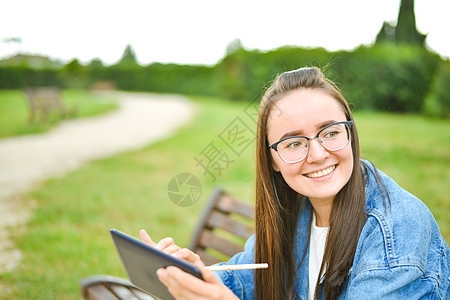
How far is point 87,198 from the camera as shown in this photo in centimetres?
510

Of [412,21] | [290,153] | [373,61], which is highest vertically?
[412,21]

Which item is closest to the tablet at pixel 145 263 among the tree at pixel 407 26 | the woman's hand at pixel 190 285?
the woman's hand at pixel 190 285

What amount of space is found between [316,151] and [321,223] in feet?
1.27

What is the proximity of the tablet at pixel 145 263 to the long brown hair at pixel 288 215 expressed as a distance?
532mm

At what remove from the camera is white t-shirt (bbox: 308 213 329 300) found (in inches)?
59.4

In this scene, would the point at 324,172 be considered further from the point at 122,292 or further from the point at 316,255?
the point at 122,292

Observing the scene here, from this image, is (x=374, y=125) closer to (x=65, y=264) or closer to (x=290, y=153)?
(x=65, y=264)

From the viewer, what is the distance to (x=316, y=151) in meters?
1.30

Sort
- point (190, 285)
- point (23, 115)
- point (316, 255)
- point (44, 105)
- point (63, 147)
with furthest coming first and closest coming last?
1. point (23, 115)
2. point (44, 105)
3. point (63, 147)
4. point (316, 255)
5. point (190, 285)

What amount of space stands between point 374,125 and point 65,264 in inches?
339

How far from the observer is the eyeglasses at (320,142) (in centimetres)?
131

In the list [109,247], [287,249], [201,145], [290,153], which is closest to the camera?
[290,153]

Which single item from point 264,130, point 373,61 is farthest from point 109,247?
point 373,61

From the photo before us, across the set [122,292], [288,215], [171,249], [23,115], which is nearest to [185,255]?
[171,249]
